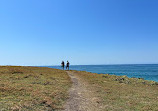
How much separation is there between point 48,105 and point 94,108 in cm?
375

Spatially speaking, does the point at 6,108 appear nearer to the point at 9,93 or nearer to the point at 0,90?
the point at 9,93

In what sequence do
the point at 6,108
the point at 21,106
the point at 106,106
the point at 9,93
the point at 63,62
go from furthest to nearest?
the point at 63,62, the point at 9,93, the point at 106,106, the point at 21,106, the point at 6,108

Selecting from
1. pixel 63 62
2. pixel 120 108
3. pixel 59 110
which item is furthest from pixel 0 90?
pixel 63 62

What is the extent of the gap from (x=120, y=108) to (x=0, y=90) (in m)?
11.5

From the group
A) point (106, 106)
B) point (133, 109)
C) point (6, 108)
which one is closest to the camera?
point (6, 108)

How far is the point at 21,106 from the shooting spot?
9.45m

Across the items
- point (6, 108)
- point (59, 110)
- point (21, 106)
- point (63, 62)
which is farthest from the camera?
point (63, 62)

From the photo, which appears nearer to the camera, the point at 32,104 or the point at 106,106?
the point at 32,104

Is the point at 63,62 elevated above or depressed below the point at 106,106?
above

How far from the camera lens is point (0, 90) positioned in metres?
13.4

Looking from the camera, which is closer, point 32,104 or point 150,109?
Result: point 32,104

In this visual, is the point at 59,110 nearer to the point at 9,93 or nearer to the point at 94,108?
the point at 94,108

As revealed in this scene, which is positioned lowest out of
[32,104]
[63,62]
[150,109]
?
[150,109]

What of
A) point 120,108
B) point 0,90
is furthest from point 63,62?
point 120,108
